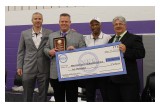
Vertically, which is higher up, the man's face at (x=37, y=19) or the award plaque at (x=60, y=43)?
the man's face at (x=37, y=19)

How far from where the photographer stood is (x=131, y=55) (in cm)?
320

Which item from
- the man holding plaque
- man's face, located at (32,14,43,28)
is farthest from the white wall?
man's face, located at (32,14,43,28)

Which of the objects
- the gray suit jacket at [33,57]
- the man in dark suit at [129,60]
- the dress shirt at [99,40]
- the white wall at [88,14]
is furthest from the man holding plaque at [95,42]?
the white wall at [88,14]

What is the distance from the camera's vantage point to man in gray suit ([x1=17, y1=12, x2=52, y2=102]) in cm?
372

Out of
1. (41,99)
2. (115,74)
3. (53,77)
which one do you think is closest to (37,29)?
(53,77)

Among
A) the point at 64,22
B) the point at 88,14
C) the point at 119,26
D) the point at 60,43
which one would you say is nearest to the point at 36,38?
the point at 60,43

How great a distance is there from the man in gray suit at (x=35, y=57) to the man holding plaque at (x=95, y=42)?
608mm

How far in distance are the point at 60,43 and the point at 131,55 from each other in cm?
97

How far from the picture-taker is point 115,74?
3.43m

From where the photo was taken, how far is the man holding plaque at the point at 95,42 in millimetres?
3529

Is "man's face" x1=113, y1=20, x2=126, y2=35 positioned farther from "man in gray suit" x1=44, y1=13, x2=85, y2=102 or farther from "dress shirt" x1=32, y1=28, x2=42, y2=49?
"dress shirt" x1=32, y1=28, x2=42, y2=49

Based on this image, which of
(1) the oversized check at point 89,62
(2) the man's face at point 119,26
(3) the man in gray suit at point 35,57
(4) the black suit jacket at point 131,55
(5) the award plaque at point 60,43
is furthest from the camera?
(3) the man in gray suit at point 35,57

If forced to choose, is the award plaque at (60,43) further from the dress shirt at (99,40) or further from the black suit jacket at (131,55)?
the black suit jacket at (131,55)
